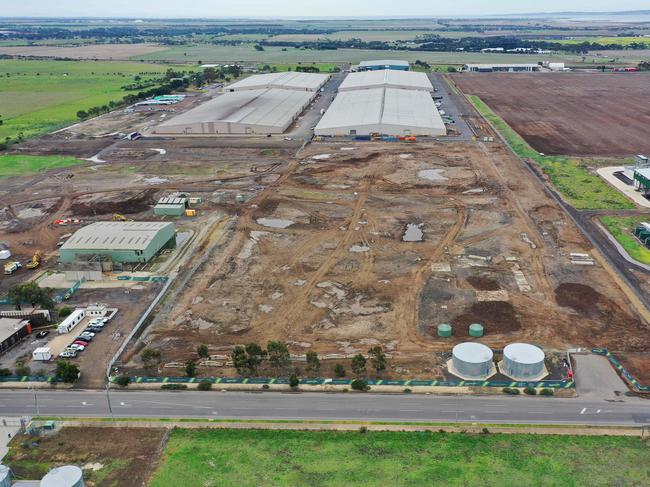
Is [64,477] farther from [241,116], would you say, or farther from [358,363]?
[241,116]

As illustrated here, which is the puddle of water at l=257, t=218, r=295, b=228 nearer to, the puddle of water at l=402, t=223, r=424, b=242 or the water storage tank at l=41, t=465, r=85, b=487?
the puddle of water at l=402, t=223, r=424, b=242

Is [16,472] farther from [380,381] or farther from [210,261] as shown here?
[210,261]

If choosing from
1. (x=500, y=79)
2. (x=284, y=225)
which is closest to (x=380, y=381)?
(x=284, y=225)

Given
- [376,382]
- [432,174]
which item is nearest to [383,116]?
[432,174]

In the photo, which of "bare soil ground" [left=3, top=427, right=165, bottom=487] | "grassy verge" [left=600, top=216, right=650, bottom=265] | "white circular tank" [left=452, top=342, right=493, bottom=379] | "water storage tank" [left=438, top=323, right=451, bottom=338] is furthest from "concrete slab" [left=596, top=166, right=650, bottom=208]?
"bare soil ground" [left=3, top=427, right=165, bottom=487]

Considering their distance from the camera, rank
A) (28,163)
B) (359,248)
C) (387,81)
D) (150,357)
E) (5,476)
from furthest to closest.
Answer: (387,81) < (28,163) < (359,248) < (150,357) < (5,476)
